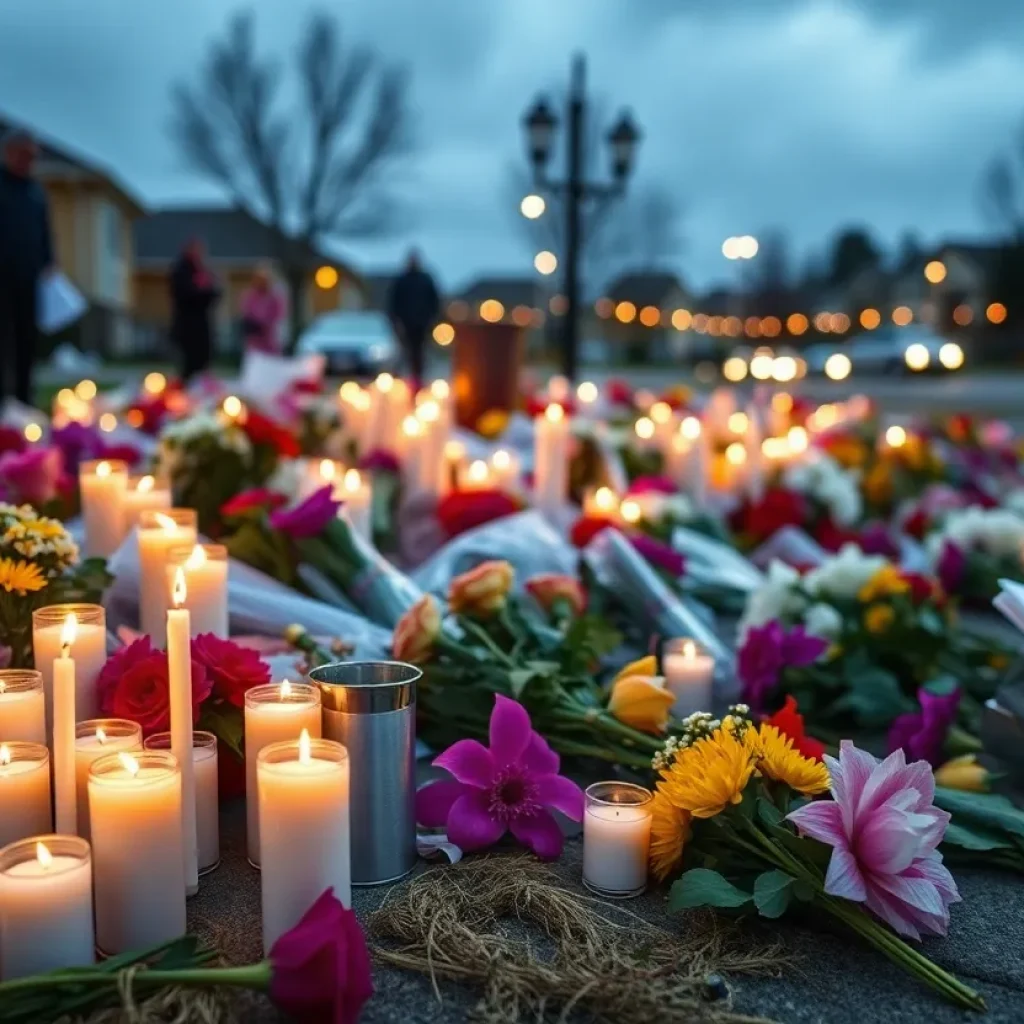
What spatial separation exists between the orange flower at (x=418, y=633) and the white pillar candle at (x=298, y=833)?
2.39 ft

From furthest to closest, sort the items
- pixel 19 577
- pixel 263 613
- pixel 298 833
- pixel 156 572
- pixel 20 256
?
pixel 20 256 < pixel 263 613 < pixel 156 572 < pixel 19 577 < pixel 298 833

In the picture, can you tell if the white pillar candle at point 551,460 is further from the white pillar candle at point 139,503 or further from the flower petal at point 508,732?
the flower petal at point 508,732

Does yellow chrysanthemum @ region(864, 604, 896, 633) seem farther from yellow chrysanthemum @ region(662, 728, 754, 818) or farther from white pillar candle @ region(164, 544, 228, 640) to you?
white pillar candle @ region(164, 544, 228, 640)

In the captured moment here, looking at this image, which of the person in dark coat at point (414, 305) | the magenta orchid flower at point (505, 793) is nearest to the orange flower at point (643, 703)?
the magenta orchid flower at point (505, 793)

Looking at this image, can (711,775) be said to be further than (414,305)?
No

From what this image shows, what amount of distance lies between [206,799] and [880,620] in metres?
1.78

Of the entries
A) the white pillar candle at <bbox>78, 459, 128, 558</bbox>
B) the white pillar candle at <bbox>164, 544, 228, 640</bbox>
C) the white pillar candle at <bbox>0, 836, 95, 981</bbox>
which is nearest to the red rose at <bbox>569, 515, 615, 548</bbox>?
the white pillar candle at <bbox>78, 459, 128, 558</bbox>

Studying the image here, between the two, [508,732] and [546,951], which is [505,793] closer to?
[508,732]

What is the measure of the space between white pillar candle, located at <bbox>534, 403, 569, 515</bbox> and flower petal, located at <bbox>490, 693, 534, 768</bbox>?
7.71 ft

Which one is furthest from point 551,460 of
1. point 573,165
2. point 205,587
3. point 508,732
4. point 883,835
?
point 573,165

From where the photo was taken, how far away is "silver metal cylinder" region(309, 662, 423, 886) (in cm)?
182

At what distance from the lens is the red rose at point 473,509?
3791mm

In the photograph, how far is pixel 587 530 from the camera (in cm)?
369

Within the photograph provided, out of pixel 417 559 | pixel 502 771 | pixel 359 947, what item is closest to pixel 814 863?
pixel 502 771
